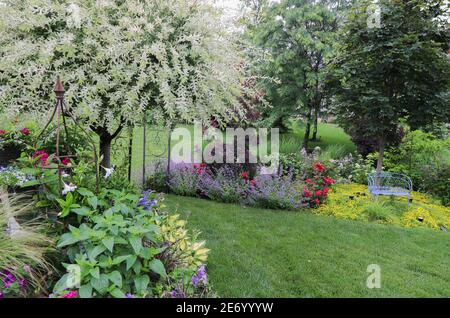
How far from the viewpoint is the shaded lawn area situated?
2562mm

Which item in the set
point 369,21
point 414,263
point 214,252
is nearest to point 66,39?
point 214,252

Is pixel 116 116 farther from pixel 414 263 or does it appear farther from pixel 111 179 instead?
pixel 414 263

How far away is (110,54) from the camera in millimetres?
1912

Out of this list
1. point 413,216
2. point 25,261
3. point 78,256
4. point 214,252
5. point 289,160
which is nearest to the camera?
point 78,256

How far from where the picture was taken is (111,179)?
243cm

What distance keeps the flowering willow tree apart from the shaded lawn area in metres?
1.03

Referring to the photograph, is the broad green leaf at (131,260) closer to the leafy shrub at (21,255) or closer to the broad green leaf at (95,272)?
the broad green leaf at (95,272)

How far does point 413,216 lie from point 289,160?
2.28 metres

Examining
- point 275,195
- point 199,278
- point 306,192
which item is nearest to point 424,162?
point 306,192

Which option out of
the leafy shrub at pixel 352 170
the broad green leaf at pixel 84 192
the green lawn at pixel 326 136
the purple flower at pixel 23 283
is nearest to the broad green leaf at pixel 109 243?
the broad green leaf at pixel 84 192

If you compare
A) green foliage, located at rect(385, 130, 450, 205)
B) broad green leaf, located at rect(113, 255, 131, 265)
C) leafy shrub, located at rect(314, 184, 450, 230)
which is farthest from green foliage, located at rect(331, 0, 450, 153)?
broad green leaf, located at rect(113, 255, 131, 265)

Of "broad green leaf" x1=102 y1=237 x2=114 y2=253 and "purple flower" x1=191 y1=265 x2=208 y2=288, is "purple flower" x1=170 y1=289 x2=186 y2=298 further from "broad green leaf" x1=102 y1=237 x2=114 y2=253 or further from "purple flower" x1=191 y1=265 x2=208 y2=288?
"broad green leaf" x1=102 y1=237 x2=114 y2=253

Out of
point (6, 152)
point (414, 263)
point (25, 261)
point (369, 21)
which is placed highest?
point (369, 21)
